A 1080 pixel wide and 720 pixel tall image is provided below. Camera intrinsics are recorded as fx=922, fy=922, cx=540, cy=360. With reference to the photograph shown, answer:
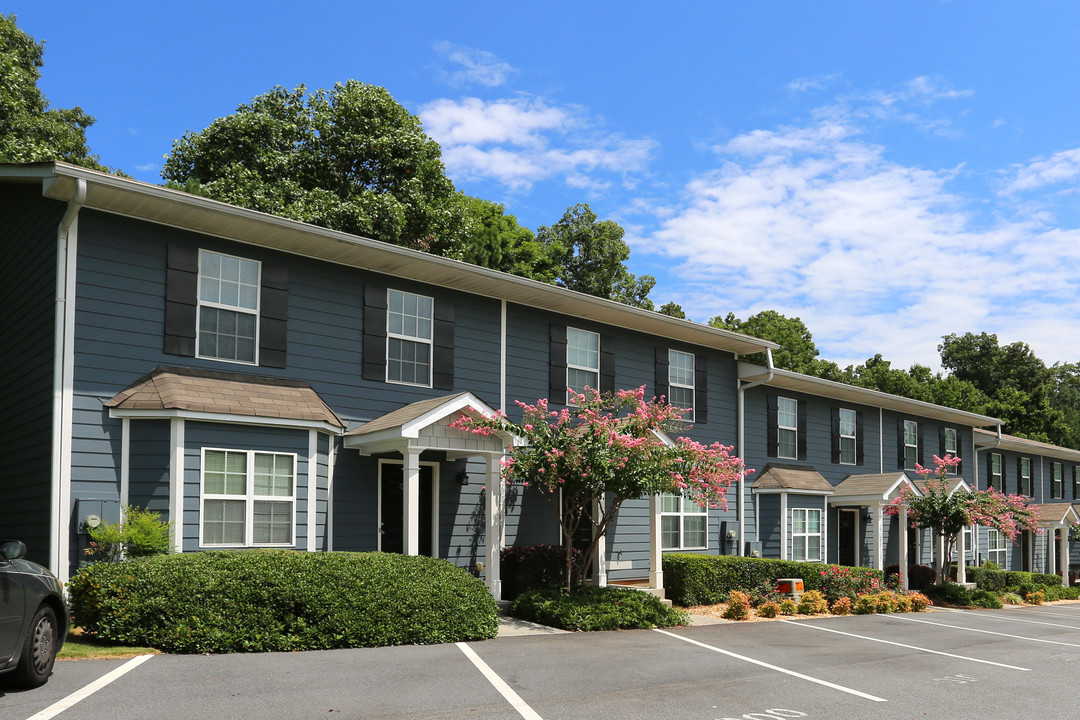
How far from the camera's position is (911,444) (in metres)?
29.1

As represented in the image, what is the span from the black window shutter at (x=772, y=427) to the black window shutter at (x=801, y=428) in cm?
97

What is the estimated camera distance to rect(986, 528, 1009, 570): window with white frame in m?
31.8

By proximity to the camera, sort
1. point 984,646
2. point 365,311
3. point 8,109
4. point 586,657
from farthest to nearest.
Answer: point 8,109
point 365,311
point 984,646
point 586,657

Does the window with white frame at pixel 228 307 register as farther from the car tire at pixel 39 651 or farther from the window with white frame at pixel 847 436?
the window with white frame at pixel 847 436

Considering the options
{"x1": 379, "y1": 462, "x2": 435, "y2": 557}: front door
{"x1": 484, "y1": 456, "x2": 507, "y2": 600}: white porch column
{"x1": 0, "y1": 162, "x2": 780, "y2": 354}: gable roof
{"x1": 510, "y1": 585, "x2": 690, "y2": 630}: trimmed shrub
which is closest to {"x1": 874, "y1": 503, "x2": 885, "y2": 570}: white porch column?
{"x1": 0, "y1": 162, "x2": 780, "y2": 354}: gable roof

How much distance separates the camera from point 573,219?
1596 inches

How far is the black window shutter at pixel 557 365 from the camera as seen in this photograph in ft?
58.7

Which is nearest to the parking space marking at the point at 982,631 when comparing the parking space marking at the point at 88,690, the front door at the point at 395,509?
the front door at the point at 395,509

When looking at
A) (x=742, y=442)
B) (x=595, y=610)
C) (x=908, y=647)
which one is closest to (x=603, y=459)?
(x=595, y=610)

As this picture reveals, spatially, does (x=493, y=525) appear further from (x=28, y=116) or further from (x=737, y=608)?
(x=28, y=116)

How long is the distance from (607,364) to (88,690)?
12662mm

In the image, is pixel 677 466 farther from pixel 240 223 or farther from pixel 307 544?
pixel 240 223

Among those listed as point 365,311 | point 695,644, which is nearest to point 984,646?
point 695,644

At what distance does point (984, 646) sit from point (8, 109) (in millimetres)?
24884
